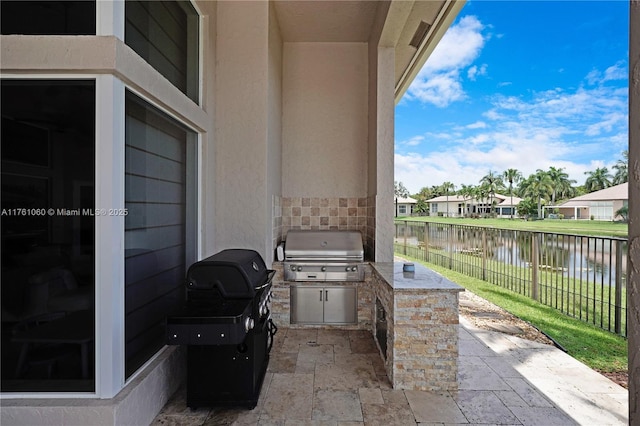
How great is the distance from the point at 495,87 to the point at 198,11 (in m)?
10.4

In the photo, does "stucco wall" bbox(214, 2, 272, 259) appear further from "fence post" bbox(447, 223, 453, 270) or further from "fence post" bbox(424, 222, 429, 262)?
"fence post" bbox(424, 222, 429, 262)

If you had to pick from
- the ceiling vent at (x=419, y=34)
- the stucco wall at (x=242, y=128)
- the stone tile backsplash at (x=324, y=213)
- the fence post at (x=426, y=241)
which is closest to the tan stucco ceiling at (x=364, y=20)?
the ceiling vent at (x=419, y=34)

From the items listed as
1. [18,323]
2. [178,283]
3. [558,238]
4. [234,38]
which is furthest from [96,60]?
[558,238]

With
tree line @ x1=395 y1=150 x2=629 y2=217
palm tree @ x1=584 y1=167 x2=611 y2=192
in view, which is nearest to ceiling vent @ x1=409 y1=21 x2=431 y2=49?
tree line @ x1=395 y1=150 x2=629 y2=217

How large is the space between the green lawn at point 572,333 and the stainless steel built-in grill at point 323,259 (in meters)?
2.26

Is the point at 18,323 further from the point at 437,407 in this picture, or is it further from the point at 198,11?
the point at 198,11

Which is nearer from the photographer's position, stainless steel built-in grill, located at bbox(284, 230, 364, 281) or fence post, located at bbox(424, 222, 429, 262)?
stainless steel built-in grill, located at bbox(284, 230, 364, 281)

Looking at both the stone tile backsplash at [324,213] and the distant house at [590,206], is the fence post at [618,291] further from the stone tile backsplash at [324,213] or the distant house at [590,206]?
the stone tile backsplash at [324,213]

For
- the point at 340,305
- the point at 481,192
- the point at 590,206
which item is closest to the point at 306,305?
the point at 340,305

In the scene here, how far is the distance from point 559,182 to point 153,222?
5736 millimetres

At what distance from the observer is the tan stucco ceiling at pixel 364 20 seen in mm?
3408

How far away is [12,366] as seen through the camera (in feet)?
5.74

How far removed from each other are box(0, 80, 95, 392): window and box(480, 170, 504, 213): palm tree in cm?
1030

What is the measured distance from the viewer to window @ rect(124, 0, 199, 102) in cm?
206
